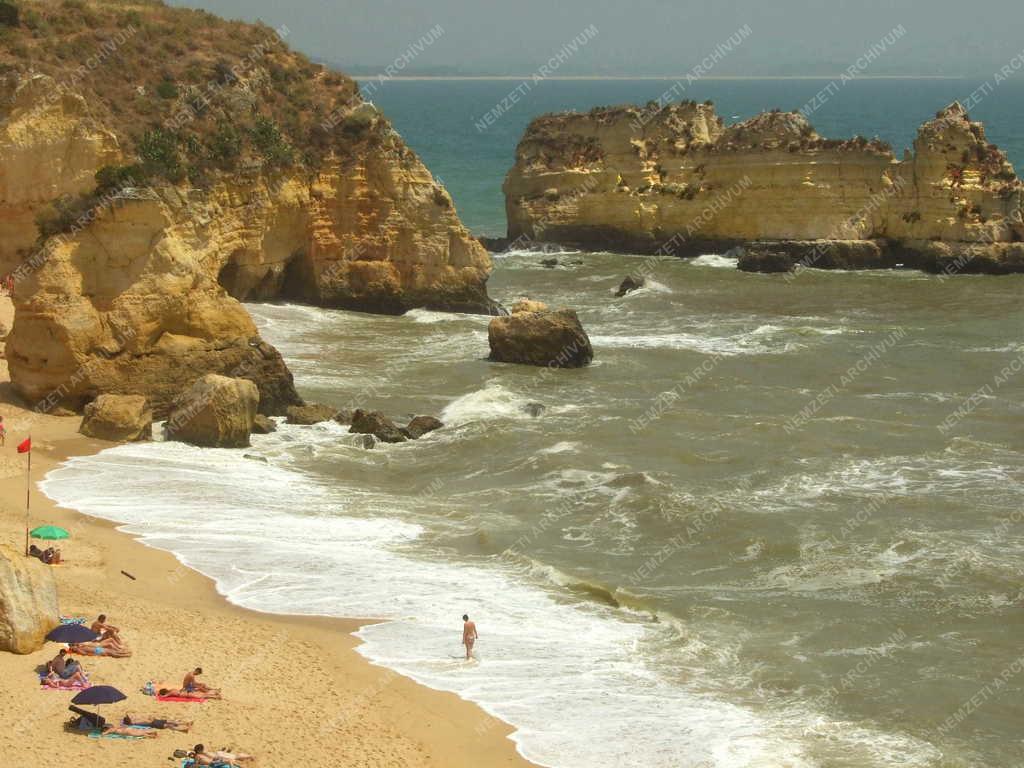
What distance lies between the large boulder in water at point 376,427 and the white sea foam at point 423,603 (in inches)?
116

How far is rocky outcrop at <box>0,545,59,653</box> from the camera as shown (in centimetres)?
1777

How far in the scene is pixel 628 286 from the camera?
50.7 meters

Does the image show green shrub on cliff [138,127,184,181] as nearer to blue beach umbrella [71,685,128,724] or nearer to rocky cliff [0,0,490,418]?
rocky cliff [0,0,490,418]

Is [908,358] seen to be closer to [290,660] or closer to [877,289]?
[877,289]

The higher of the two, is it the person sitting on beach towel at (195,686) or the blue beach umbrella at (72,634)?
the blue beach umbrella at (72,634)

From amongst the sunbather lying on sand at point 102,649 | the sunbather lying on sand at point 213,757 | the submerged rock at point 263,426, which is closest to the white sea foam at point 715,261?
the submerged rock at point 263,426

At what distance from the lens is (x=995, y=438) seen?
30.7m

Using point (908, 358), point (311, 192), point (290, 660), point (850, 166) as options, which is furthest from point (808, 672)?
point (850, 166)

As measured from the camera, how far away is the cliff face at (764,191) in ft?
178

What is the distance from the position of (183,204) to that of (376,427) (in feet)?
26.6

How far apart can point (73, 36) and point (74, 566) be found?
2517cm

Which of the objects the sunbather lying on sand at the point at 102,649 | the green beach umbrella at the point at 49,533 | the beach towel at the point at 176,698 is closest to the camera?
the beach towel at the point at 176,698

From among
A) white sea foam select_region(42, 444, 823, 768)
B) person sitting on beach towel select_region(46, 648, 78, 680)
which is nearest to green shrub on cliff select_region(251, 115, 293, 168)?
white sea foam select_region(42, 444, 823, 768)

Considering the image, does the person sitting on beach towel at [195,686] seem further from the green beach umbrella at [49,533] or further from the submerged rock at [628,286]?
the submerged rock at [628,286]
